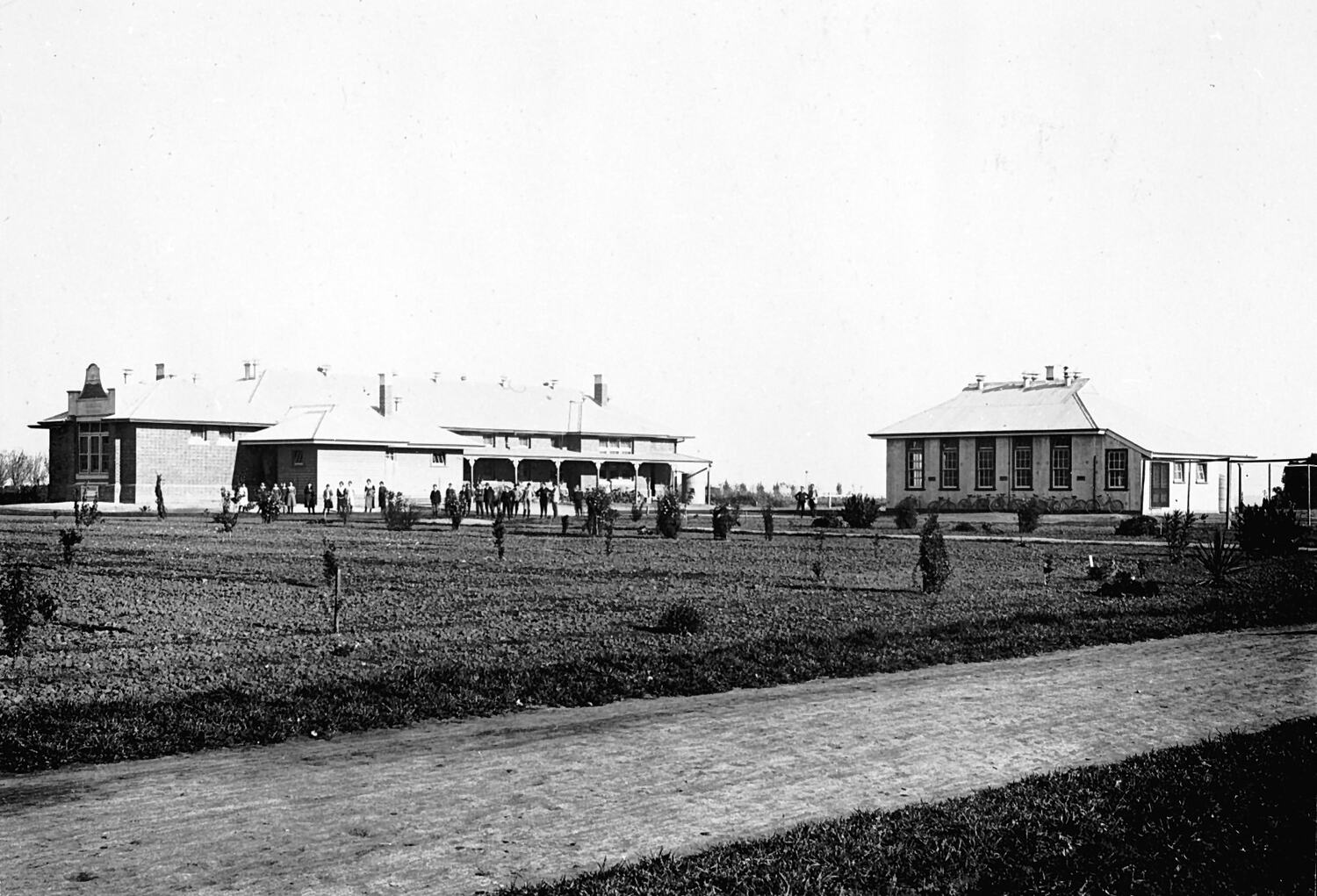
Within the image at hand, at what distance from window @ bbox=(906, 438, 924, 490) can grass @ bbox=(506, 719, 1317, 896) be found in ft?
153

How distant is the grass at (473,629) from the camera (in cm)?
892

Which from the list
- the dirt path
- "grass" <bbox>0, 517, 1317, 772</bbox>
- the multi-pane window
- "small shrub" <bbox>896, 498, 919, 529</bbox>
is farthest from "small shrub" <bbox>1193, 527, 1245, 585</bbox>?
the multi-pane window

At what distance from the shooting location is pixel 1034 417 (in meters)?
50.8

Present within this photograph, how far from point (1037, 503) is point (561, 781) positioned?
41596 millimetres

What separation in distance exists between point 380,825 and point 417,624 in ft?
25.7

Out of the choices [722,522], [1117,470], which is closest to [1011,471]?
[1117,470]

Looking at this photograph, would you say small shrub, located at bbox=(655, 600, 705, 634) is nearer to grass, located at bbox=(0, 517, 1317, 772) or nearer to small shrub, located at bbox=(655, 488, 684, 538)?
grass, located at bbox=(0, 517, 1317, 772)

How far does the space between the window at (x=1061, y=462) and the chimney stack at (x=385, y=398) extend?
98.2 feet

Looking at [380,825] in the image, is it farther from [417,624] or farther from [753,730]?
[417,624]

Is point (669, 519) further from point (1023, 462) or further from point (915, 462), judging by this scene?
point (915, 462)

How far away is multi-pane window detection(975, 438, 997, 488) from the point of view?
5088 centimetres

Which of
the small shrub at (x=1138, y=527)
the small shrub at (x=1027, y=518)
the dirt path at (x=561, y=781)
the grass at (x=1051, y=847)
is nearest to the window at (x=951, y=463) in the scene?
the small shrub at (x=1138, y=527)

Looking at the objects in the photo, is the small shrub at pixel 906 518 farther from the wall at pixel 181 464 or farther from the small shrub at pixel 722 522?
the wall at pixel 181 464

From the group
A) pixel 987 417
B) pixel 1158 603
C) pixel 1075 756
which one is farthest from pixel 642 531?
pixel 1075 756
